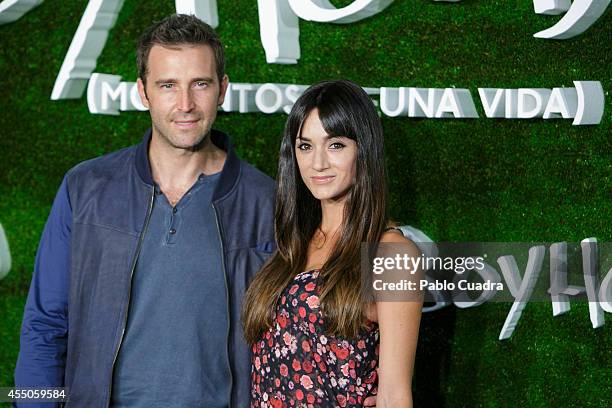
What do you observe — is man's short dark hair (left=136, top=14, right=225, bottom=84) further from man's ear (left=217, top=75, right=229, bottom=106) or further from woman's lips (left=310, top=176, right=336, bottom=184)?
woman's lips (left=310, top=176, right=336, bottom=184)

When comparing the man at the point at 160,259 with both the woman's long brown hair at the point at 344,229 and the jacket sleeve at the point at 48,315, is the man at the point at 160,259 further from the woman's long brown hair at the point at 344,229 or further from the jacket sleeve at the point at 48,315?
the woman's long brown hair at the point at 344,229

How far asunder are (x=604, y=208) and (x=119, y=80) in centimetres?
203

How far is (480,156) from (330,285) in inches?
48.5

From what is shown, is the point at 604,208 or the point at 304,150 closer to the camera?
the point at 304,150

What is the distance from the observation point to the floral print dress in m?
2.43

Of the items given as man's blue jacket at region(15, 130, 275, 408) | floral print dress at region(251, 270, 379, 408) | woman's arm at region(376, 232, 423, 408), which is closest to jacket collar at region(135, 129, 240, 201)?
man's blue jacket at region(15, 130, 275, 408)

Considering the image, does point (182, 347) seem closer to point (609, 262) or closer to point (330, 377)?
point (330, 377)

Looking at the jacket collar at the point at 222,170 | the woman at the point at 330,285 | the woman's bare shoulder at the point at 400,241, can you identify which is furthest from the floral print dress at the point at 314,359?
the jacket collar at the point at 222,170

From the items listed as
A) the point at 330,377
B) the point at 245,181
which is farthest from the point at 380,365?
the point at 245,181

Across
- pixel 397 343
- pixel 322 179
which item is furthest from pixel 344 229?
pixel 397 343

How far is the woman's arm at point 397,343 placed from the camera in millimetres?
2350

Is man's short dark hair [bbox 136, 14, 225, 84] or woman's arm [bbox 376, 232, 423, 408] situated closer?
woman's arm [bbox 376, 232, 423, 408]

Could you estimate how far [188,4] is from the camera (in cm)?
356

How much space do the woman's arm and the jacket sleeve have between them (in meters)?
1.06
